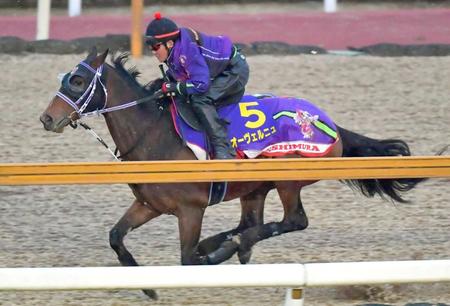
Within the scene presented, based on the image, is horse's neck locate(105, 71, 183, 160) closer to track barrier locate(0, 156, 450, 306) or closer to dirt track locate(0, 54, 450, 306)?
track barrier locate(0, 156, 450, 306)

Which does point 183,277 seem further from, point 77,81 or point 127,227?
point 77,81

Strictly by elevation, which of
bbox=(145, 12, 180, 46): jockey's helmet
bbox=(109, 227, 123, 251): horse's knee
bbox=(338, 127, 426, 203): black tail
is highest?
bbox=(145, 12, 180, 46): jockey's helmet

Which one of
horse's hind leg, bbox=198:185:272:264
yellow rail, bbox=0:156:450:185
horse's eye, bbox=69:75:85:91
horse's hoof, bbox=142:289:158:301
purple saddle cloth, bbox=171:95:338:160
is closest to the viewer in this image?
yellow rail, bbox=0:156:450:185

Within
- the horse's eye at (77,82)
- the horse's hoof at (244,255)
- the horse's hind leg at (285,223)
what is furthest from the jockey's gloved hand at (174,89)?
the horse's hoof at (244,255)

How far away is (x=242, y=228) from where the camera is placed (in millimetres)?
6832

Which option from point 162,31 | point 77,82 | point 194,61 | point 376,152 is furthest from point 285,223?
point 77,82

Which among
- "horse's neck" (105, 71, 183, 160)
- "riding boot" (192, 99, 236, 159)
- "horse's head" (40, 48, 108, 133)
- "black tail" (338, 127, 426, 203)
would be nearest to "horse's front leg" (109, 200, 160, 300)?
"horse's neck" (105, 71, 183, 160)

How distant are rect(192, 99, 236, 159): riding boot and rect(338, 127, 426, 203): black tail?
2.85ft

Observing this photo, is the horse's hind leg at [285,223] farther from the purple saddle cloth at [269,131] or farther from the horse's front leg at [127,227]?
the horse's front leg at [127,227]

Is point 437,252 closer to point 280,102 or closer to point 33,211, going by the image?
point 280,102

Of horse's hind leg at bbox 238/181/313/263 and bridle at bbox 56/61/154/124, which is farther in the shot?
horse's hind leg at bbox 238/181/313/263

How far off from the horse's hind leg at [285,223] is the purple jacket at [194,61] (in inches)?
31.9

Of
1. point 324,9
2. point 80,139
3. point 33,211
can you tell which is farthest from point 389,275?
point 324,9

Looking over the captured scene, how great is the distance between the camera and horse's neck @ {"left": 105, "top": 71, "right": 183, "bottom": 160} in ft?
21.0
